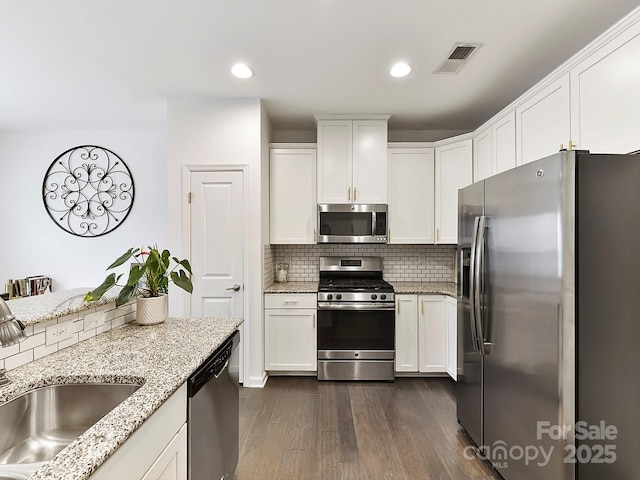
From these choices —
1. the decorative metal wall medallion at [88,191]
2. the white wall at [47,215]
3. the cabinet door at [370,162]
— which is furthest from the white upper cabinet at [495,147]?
the decorative metal wall medallion at [88,191]

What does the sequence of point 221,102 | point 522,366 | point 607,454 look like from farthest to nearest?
point 221,102, point 522,366, point 607,454

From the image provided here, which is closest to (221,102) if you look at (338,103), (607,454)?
(338,103)

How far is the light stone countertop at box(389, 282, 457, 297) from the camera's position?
327cm

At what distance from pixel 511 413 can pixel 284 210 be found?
2586mm

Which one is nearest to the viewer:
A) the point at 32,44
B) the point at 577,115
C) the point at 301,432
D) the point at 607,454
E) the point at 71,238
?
the point at 607,454

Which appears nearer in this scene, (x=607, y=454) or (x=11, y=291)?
(x=607, y=454)

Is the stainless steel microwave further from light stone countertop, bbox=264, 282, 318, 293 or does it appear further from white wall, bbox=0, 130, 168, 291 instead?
white wall, bbox=0, 130, 168, 291

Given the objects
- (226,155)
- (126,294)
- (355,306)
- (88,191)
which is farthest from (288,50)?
(88,191)

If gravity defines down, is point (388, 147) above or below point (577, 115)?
above

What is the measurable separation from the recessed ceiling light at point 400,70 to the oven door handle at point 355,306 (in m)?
2.03

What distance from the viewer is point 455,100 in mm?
3121

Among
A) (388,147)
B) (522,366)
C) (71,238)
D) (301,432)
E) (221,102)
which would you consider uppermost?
(221,102)

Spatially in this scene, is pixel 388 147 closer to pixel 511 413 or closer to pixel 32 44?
pixel 511 413

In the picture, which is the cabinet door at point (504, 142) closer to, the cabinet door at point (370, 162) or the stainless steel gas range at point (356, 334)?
the cabinet door at point (370, 162)
